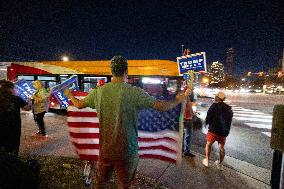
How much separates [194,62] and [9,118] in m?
3.74

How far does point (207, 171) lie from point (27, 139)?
5.77m

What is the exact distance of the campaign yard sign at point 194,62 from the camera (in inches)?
227

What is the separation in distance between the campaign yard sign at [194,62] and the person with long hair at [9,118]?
3.45 m

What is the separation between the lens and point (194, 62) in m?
5.91

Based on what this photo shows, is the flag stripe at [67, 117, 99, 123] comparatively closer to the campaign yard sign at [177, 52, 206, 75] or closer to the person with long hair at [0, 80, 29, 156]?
the person with long hair at [0, 80, 29, 156]

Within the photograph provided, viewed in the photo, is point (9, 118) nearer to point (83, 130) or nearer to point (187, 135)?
point (83, 130)

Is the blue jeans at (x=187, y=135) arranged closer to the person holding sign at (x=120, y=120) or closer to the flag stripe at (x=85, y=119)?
the flag stripe at (x=85, y=119)

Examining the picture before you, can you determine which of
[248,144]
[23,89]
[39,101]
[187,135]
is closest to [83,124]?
[187,135]

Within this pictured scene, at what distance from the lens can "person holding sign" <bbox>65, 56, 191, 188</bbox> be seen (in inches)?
119

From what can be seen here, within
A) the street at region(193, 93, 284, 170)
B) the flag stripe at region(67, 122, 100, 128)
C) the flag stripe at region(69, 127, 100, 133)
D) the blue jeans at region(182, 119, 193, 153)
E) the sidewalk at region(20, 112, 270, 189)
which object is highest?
the flag stripe at region(67, 122, 100, 128)

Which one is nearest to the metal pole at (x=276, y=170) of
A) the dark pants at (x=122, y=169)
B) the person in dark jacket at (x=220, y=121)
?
the dark pants at (x=122, y=169)

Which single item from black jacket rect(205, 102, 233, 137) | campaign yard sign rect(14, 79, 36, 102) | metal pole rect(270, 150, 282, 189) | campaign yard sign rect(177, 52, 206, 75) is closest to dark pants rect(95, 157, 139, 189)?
metal pole rect(270, 150, 282, 189)

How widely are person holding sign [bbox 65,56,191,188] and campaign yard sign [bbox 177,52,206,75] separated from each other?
2.85 m

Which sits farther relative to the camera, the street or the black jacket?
the street
